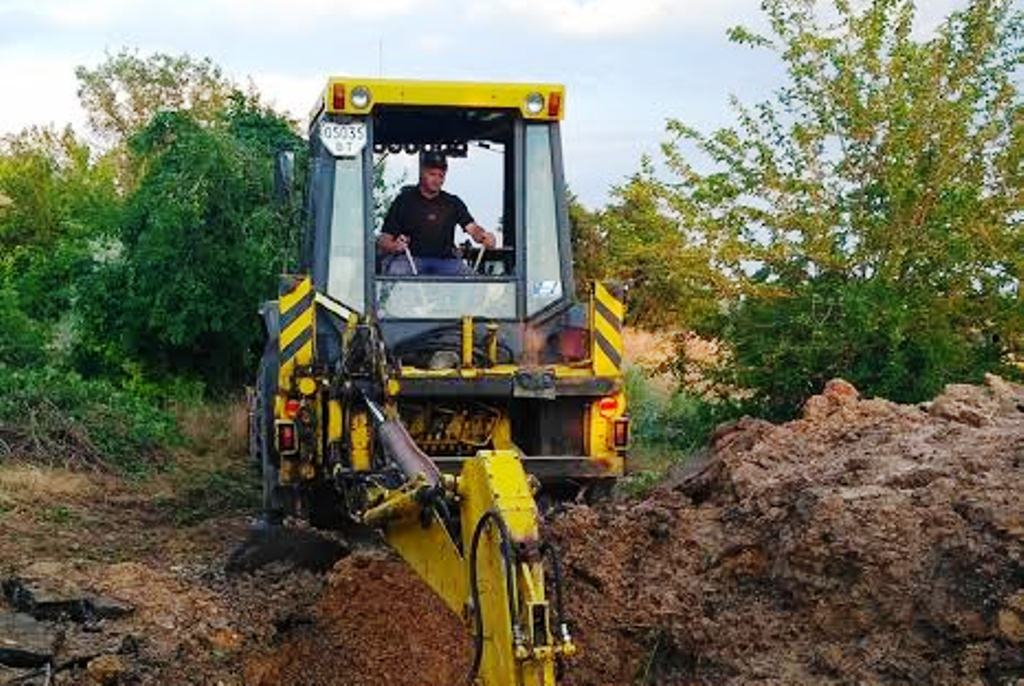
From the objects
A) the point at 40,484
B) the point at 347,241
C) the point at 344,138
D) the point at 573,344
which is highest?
the point at 344,138

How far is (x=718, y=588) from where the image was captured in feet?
18.1

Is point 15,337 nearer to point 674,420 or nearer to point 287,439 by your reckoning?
point 674,420

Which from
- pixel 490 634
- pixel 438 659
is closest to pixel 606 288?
pixel 438 659

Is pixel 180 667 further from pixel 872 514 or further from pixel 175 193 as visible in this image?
pixel 175 193

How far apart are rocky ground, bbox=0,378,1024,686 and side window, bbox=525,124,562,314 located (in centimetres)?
122

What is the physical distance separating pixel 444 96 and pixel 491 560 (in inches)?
155

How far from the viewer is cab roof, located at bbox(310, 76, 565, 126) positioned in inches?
298

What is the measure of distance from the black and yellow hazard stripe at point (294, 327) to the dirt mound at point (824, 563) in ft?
Answer: 5.87

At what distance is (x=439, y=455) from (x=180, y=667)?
6.93 feet

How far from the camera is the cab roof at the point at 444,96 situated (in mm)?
7559

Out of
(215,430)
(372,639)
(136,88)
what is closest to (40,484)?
(215,430)

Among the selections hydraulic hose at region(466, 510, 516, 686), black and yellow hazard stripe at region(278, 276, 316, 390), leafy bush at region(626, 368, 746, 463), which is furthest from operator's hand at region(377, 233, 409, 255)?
leafy bush at region(626, 368, 746, 463)

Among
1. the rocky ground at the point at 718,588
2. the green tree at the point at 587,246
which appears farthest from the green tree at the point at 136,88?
the rocky ground at the point at 718,588

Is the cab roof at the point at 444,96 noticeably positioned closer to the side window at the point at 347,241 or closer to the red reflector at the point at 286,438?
the side window at the point at 347,241
